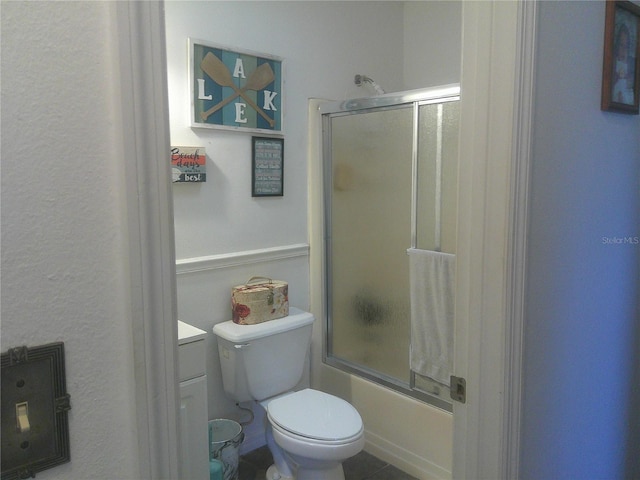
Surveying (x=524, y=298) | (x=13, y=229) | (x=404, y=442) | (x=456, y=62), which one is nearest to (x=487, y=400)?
(x=524, y=298)

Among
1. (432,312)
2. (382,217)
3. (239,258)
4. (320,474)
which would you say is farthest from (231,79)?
(320,474)

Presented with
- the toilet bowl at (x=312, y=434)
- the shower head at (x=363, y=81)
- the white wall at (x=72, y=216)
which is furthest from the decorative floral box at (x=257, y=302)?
the white wall at (x=72, y=216)

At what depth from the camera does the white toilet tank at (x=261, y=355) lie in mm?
2127

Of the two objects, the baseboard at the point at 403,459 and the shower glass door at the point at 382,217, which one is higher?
the shower glass door at the point at 382,217

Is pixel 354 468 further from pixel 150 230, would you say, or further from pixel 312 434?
pixel 150 230

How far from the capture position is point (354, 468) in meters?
2.35

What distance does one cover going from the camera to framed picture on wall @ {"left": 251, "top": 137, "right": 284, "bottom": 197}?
7.43 ft

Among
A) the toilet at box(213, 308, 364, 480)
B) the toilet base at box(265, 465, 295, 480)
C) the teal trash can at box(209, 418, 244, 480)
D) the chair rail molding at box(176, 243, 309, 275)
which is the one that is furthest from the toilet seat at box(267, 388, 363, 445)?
the chair rail molding at box(176, 243, 309, 275)

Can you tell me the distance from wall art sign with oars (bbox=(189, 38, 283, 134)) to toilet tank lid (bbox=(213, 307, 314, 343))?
855 mm

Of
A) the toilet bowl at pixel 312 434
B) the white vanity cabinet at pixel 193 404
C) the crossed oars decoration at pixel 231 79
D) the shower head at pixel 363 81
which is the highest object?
the shower head at pixel 363 81

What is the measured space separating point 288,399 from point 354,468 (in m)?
0.54

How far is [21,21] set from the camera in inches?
18.3

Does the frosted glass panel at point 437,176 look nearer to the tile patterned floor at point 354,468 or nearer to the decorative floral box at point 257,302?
the decorative floral box at point 257,302

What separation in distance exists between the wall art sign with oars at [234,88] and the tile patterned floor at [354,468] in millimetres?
1537
